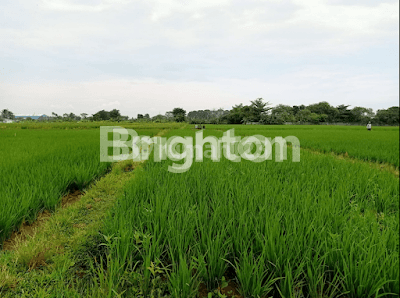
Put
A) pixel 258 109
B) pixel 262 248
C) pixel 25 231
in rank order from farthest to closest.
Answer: pixel 258 109, pixel 25 231, pixel 262 248

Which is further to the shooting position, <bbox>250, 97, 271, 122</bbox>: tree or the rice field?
<bbox>250, 97, 271, 122</bbox>: tree

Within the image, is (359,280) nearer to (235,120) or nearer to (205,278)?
(205,278)

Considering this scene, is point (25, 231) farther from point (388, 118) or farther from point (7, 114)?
point (7, 114)

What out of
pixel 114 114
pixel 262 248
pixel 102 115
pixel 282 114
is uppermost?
pixel 114 114

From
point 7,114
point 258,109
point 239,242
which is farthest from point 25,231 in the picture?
point 7,114

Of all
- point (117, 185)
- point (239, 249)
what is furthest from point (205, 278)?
point (117, 185)

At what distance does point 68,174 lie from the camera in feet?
9.13

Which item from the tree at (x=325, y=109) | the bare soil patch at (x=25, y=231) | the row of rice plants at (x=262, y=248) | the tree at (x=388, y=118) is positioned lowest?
the bare soil patch at (x=25, y=231)

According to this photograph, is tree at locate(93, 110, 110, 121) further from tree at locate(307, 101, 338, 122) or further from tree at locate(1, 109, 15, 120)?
tree at locate(307, 101, 338, 122)

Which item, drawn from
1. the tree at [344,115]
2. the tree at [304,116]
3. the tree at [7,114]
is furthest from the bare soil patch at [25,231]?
the tree at [7,114]

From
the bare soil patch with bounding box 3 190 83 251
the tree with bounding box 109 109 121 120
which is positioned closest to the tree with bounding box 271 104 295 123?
the tree with bounding box 109 109 121 120

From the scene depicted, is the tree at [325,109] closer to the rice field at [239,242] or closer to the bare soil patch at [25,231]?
the rice field at [239,242]

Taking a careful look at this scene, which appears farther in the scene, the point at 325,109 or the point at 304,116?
the point at 325,109

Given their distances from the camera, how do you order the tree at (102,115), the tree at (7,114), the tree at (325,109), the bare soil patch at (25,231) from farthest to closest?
the tree at (7,114), the tree at (325,109), the tree at (102,115), the bare soil patch at (25,231)
